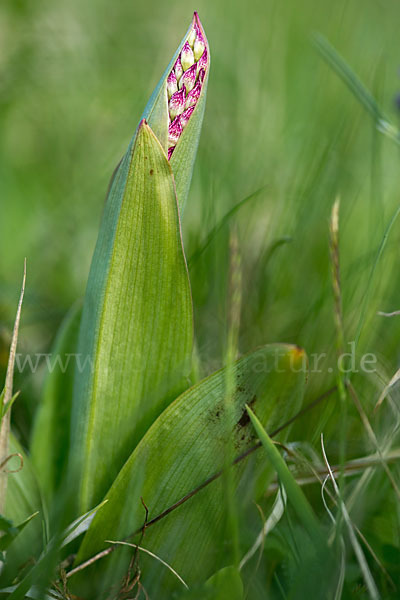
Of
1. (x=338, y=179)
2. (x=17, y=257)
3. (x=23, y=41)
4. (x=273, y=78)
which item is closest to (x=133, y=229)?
(x=338, y=179)

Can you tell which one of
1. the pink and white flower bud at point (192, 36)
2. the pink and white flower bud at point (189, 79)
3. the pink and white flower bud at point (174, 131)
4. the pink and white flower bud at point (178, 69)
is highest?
the pink and white flower bud at point (192, 36)

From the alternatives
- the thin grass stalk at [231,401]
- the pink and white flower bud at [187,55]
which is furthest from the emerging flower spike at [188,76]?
the thin grass stalk at [231,401]

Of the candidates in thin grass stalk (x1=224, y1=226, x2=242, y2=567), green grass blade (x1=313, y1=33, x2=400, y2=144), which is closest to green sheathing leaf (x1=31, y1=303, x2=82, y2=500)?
thin grass stalk (x1=224, y1=226, x2=242, y2=567)

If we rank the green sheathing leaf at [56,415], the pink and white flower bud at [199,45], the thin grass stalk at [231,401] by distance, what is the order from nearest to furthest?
1. the thin grass stalk at [231,401]
2. the pink and white flower bud at [199,45]
3. the green sheathing leaf at [56,415]

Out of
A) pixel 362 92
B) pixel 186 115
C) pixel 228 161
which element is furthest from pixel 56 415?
pixel 228 161

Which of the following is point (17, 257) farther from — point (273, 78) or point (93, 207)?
point (273, 78)

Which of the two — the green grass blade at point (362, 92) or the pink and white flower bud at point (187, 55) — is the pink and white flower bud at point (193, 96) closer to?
the pink and white flower bud at point (187, 55)

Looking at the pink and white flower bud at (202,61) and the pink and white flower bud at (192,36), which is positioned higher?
the pink and white flower bud at (192,36)
